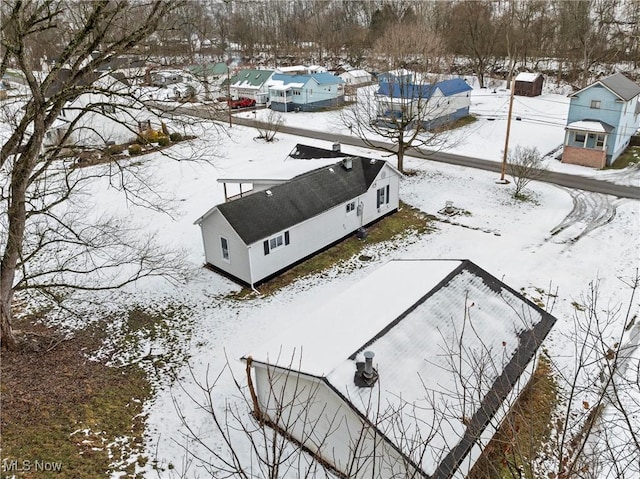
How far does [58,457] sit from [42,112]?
24.5 feet

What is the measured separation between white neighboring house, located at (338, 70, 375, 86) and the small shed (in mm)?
17820

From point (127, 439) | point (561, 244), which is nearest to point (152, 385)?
point (127, 439)

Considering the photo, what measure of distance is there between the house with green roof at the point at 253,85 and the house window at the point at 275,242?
118ft

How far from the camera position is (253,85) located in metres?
52.0

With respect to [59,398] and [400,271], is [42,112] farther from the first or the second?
[400,271]

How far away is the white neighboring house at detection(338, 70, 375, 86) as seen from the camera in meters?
57.3

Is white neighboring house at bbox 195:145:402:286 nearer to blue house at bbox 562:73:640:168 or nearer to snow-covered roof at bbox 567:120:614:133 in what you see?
snow-covered roof at bbox 567:120:614:133

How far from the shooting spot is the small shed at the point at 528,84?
4822 centimetres

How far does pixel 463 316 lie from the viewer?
11.7 m

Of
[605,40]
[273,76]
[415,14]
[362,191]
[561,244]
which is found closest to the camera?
[561,244]

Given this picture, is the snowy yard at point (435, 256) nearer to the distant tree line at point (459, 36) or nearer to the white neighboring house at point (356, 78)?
the distant tree line at point (459, 36)

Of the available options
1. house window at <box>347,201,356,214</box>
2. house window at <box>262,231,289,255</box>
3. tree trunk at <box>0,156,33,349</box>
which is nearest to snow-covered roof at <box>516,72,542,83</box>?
house window at <box>347,201,356,214</box>

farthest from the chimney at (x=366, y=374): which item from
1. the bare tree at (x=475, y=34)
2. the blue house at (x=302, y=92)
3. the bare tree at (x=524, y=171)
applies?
the bare tree at (x=475, y=34)

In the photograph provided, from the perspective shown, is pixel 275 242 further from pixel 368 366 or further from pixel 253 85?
pixel 253 85
